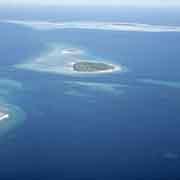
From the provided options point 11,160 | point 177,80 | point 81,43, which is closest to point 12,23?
point 81,43

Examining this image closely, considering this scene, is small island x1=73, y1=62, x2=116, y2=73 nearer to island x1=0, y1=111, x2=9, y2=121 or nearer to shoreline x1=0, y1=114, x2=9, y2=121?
island x1=0, y1=111, x2=9, y2=121

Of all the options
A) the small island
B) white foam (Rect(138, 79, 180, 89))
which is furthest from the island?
the small island

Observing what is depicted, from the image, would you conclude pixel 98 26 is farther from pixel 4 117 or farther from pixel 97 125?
pixel 97 125

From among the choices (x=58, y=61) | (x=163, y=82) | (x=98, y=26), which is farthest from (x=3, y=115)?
Result: (x=98, y=26)

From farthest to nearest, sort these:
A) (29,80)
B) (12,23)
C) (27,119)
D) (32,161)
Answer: (12,23), (29,80), (27,119), (32,161)

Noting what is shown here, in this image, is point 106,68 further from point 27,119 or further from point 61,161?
point 61,161

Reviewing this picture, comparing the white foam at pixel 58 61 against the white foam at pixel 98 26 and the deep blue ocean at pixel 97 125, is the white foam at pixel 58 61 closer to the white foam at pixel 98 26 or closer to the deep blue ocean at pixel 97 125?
the deep blue ocean at pixel 97 125

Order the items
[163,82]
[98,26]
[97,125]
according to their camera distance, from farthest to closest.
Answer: [98,26]
[163,82]
[97,125]
